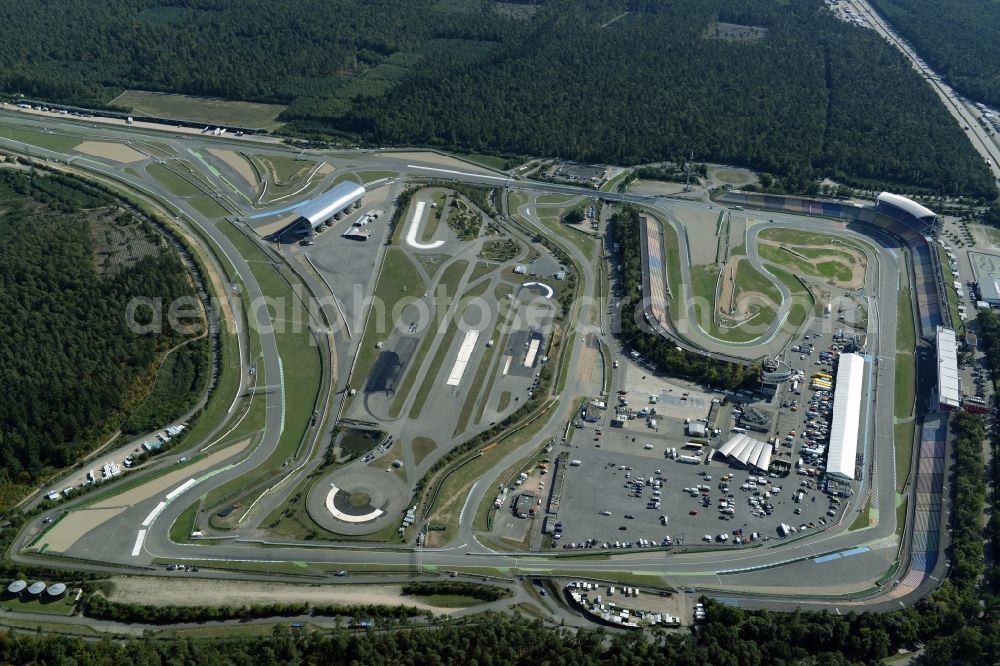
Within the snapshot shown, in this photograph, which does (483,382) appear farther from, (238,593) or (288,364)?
(238,593)

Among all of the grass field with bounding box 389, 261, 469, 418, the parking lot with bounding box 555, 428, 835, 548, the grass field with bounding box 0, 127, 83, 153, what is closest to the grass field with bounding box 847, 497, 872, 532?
the parking lot with bounding box 555, 428, 835, 548

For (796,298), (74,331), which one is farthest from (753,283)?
(74,331)

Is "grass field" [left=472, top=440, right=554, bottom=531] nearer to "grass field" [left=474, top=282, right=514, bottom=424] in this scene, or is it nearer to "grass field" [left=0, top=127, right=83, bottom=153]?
"grass field" [left=474, top=282, right=514, bottom=424]

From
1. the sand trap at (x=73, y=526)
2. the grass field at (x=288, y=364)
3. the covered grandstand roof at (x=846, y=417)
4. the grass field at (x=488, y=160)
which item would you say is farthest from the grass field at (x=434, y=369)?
the grass field at (x=488, y=160)

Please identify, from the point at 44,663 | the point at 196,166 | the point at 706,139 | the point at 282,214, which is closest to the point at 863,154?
the point at 706,139

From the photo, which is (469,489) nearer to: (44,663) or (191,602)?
(191,602)
